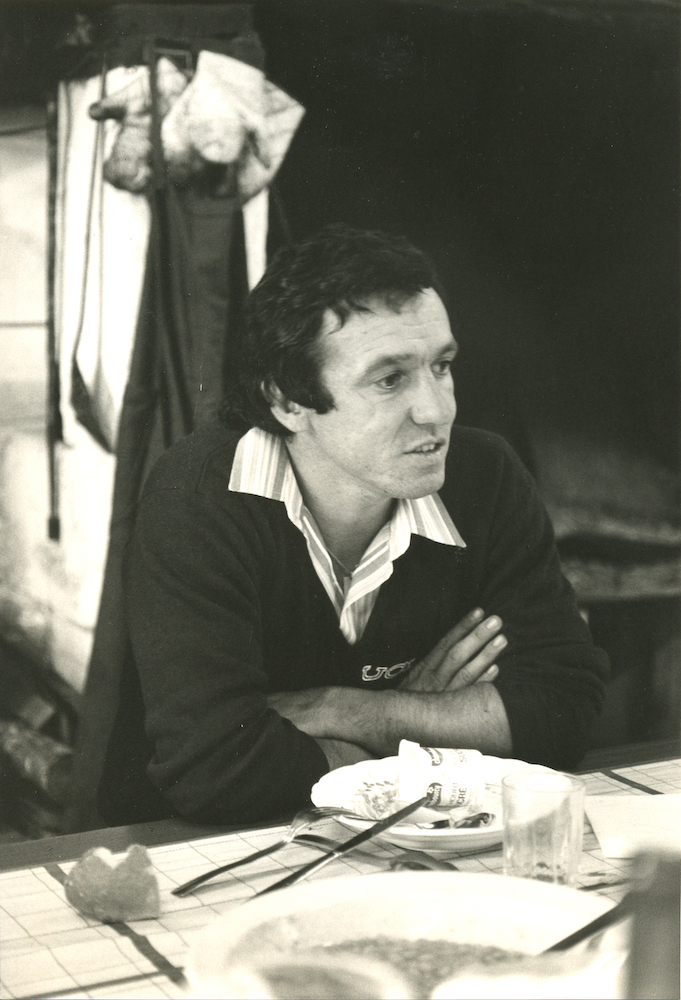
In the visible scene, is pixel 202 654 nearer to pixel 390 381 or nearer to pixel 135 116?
pixel 390 381

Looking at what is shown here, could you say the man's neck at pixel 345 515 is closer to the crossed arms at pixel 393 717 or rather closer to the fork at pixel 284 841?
the crossed arms at pixel 393 717

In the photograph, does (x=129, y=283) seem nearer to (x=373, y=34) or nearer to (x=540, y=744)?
(x=373, y=34)

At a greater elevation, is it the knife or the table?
the knife

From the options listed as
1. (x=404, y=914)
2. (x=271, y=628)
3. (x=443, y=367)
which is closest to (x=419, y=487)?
(x=443, y=367)

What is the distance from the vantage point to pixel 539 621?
1620 millimetres

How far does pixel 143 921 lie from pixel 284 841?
7.0 inches

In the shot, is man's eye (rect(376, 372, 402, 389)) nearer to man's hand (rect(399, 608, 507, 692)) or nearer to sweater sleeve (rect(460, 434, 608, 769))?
sweater sleeve (rect(460, 434, 608, 769))

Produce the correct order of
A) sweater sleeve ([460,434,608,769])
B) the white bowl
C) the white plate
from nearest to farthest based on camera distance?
1. the white bowl
2. the white plate
3. sweater sleeve ([460,434,608,769])

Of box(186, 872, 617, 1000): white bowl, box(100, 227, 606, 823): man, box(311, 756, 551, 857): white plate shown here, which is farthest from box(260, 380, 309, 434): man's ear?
box(186, 872, 617, 1000): white bowl

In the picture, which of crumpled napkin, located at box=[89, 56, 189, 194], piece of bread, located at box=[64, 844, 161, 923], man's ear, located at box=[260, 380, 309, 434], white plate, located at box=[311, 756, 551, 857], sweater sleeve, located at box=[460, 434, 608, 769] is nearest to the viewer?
piece of bread, located at box=[64, 844, 161, 923]

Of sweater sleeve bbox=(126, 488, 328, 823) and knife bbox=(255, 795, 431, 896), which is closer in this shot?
knife bbox=(255, 795, 431, 896)

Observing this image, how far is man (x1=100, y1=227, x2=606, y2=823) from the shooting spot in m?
1.46

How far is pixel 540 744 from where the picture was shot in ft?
5.15

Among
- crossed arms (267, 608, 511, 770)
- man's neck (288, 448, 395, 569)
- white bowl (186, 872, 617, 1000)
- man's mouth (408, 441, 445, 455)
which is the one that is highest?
man's mouth (408, 441, 445, 455)
